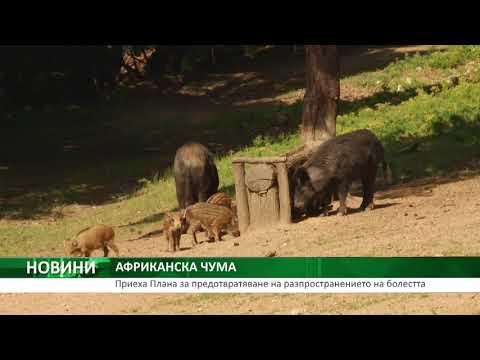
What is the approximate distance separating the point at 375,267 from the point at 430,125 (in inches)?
427

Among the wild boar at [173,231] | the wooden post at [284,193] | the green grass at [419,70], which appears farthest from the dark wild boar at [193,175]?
the green grass at [419,70]

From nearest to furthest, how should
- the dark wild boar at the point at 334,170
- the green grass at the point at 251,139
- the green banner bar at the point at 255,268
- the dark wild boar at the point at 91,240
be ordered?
the green banner bar at the point at 255,268 < the dark wild boar at the point at 91,240 < the dark wild boar at the point at 334,170 < the green grass at the point at 251,139

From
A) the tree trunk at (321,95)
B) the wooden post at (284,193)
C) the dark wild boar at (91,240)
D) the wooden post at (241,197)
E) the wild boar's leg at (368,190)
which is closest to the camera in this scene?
the dark wild boar at (91,240)

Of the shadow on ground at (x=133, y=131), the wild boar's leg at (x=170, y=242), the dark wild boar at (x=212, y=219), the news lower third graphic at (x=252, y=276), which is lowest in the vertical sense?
the shadow on ground at (x=133, y=131)

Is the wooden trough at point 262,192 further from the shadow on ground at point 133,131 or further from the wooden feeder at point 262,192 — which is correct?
the shadow on ground at point 133,131

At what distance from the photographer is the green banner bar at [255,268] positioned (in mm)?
11539

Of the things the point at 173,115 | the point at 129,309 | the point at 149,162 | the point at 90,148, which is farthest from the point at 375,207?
the point at 173,115

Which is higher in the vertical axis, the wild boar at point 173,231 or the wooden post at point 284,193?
the wooden post at point 284,193

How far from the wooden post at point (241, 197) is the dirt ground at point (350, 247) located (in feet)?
1.11

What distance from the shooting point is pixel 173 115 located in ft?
108

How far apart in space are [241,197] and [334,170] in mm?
1440

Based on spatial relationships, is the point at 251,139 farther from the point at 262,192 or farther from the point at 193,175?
the point at 262,192

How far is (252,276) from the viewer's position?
11.8 m

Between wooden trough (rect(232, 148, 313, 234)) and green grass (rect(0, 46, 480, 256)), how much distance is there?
3726mm
